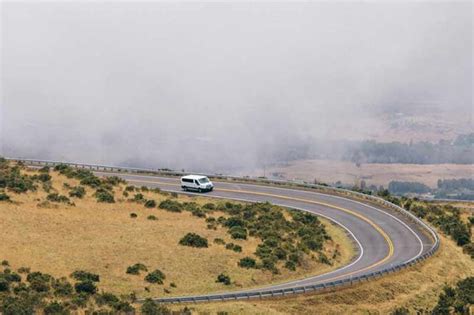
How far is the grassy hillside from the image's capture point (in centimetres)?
5725

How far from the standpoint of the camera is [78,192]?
82.2m

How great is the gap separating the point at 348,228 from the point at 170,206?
1706 cm

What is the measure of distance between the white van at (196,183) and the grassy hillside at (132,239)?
245 inches

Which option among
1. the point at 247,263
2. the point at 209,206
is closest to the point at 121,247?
the point at 247,263

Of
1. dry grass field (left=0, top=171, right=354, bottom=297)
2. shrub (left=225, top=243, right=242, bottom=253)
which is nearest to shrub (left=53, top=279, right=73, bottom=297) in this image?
dry grass field (left=0, top=171, right=354, bottom=297)

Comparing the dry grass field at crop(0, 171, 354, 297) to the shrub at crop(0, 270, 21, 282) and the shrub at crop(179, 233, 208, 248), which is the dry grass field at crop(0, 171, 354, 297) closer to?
the shrub at crop(179, 233, 208, 248)

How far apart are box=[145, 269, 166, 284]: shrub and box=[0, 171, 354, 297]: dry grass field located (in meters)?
0.45

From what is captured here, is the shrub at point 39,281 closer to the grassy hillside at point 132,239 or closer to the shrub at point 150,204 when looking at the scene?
the grassy hillside at point 132,239

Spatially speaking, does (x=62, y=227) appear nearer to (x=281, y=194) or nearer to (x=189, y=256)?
(x=189, y=256)

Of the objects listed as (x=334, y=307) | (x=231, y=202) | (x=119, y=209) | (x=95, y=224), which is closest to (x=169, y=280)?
(x=334, y=307)

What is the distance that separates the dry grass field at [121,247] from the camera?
56594 mm

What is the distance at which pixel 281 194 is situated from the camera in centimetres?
9731

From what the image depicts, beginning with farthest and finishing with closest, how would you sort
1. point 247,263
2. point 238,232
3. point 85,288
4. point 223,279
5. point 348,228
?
point 348,228 < point 238,232 < point 247,263 < point 223,279 < point 85,288

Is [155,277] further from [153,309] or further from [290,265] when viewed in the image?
[290,265]
